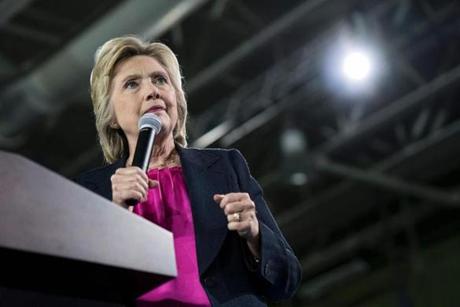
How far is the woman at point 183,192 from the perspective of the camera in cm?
142

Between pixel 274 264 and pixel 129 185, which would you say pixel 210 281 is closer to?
pixel 274 264

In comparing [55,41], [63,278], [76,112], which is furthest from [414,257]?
[63,278]

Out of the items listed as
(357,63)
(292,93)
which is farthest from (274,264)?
(292,93)

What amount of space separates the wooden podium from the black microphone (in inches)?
14.2

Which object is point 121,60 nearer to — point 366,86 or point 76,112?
point 366,86

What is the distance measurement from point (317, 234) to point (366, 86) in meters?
2.35

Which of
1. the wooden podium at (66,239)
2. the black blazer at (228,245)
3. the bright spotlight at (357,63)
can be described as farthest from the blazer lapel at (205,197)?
the bright spotlight at (357,63)

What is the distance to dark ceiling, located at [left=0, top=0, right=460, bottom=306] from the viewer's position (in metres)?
5.80

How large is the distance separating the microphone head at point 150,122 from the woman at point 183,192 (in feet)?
0.11

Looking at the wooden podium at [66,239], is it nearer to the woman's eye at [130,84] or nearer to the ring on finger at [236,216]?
the ring on finger at [236,216]

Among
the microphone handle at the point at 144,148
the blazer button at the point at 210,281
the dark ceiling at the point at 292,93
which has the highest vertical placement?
the dark ceiling at the point at 292,93

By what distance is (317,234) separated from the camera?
814cm

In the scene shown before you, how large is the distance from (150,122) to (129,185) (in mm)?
256

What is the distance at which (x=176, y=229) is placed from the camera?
1.54 meters
